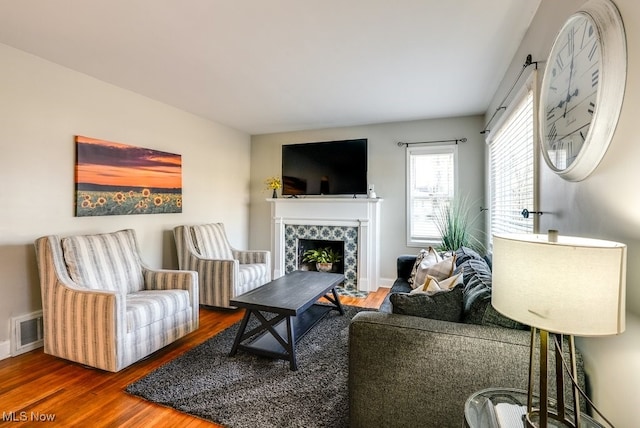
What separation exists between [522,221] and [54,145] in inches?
152

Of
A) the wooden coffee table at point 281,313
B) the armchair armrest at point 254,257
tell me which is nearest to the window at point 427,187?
the wooden coffee table at point 281,313

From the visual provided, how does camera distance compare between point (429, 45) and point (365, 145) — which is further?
point (365, 145)

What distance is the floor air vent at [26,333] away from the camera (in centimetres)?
248

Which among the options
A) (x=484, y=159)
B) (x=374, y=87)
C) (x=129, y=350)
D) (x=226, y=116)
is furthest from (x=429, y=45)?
(x=129, y=350)

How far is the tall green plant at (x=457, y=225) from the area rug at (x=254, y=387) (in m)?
1.78

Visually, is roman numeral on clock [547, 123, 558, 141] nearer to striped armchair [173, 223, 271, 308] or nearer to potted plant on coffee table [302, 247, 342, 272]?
striped armchair [173, 223, 271, 308]

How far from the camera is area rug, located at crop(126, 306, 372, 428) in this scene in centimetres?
176

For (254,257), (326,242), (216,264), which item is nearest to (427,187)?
(326,242)

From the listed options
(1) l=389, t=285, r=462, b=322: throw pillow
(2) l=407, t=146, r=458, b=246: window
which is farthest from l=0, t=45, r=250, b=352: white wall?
(2) l=407, t=146, r=458, b=246: window

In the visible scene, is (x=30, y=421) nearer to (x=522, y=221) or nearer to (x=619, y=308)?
(x=619, y=308)

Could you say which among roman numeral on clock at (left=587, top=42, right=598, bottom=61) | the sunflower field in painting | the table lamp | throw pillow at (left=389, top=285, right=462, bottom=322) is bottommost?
throw pillow at (left=389, top=285, right=462, bottom=322)

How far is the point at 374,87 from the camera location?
3213 mm

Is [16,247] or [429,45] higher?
[429,45]

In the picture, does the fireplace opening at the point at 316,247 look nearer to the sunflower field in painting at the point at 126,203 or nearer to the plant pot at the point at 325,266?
the plant pot at the point at 325,266
